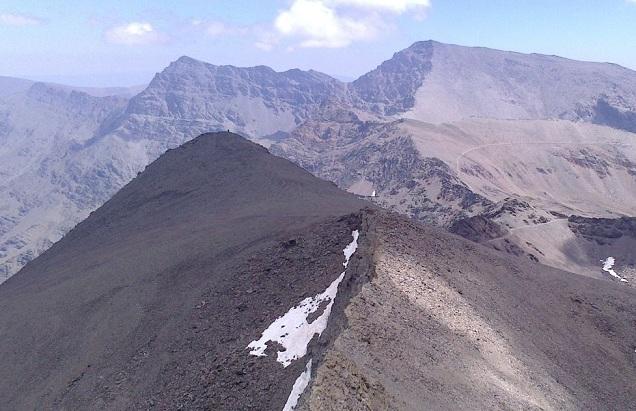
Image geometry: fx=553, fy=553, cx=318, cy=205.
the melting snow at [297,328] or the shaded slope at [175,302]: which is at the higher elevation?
the melting snow at [297,328]

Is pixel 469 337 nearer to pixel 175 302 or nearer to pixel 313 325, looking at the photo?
pixel 313 325

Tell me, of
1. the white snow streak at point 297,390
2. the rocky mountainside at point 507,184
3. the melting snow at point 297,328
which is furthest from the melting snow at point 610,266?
the white snow streak at point 297,390

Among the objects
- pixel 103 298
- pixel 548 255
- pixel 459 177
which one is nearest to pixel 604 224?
pixel 548 255

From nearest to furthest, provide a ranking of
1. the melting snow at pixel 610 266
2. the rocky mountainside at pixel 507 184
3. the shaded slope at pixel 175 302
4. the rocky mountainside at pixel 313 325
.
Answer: the rocky mountainside at pixel 313 325 < the shaded slope at pixel 175 302 < the melting snow at pixel 610 266 < the rocky mountainside at pixel 507 184

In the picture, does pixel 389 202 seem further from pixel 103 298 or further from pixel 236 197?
pixel 103 298

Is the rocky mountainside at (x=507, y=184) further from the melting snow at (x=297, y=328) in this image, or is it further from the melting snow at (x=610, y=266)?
the melting snow at (x=297, y=328)

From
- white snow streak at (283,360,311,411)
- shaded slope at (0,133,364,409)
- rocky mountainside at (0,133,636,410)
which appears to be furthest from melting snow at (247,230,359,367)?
white snow streak at (283,360,311,411)

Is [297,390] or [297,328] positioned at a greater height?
[297,390]

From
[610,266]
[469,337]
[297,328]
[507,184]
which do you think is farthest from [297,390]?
[507,184]
